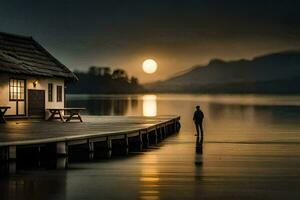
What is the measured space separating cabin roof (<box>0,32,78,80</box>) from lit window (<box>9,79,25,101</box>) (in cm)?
92

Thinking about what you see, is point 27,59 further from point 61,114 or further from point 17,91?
point 61,114

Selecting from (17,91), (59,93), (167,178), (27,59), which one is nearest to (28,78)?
(17,91)

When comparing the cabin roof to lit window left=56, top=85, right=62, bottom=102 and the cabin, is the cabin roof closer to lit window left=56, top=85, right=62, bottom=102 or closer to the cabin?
the cabin

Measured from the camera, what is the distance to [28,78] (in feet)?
124

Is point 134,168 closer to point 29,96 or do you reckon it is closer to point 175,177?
point 175,177

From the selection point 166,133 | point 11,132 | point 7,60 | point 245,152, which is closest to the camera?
point 11,132

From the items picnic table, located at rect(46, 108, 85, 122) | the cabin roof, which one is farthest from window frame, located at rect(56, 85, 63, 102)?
picnic table, located at rect(46, 108, 85, 122)

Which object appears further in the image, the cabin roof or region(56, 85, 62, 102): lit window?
region(56, 85, 62, 102): lit window

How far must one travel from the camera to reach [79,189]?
17203mm

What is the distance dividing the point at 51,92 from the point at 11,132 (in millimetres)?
14084

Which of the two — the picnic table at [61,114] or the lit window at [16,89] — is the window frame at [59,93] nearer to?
the picnic table at [61,114]

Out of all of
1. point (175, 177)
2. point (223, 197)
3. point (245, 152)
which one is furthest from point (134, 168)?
point (245, 152)

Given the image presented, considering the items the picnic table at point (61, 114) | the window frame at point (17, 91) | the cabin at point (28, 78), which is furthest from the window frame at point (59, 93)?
the window frame at point (17, 91)

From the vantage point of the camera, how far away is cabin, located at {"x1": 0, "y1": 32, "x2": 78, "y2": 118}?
35719mm
